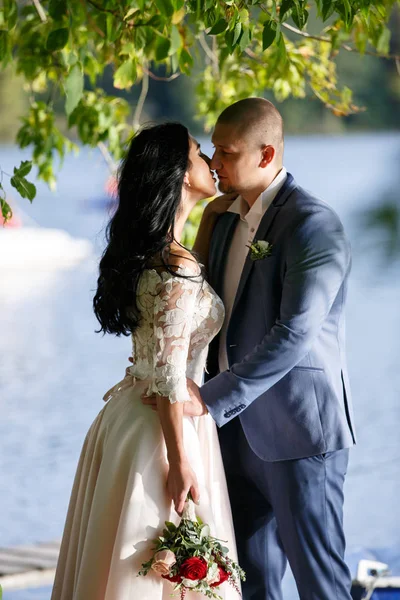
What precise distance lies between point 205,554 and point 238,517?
0.42 m

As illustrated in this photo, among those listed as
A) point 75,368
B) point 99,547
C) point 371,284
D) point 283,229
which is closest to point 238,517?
point 99,547

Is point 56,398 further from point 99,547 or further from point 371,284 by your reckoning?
point 371,284

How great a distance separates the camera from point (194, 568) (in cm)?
214

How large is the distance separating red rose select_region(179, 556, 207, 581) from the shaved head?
101 centimetres

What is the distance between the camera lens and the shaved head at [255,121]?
2391 mm

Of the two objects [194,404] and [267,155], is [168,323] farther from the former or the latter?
[267,155]

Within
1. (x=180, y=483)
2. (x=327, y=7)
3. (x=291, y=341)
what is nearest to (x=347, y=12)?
(x=327, y=7)

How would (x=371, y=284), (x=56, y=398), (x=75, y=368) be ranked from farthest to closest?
(x=371, y=284) → (x=75, y=368) → (x=56, y=398)

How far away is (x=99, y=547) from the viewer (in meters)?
2.28

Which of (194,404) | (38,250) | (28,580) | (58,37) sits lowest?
(28,580)

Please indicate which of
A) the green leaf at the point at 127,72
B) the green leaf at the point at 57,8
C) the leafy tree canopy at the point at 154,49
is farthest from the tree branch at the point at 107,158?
the green leaf at the point at 57,8

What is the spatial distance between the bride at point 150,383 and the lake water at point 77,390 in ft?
0.77

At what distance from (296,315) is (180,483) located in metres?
0.47

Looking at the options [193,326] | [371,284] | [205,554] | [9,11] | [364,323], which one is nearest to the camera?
[205,554]
